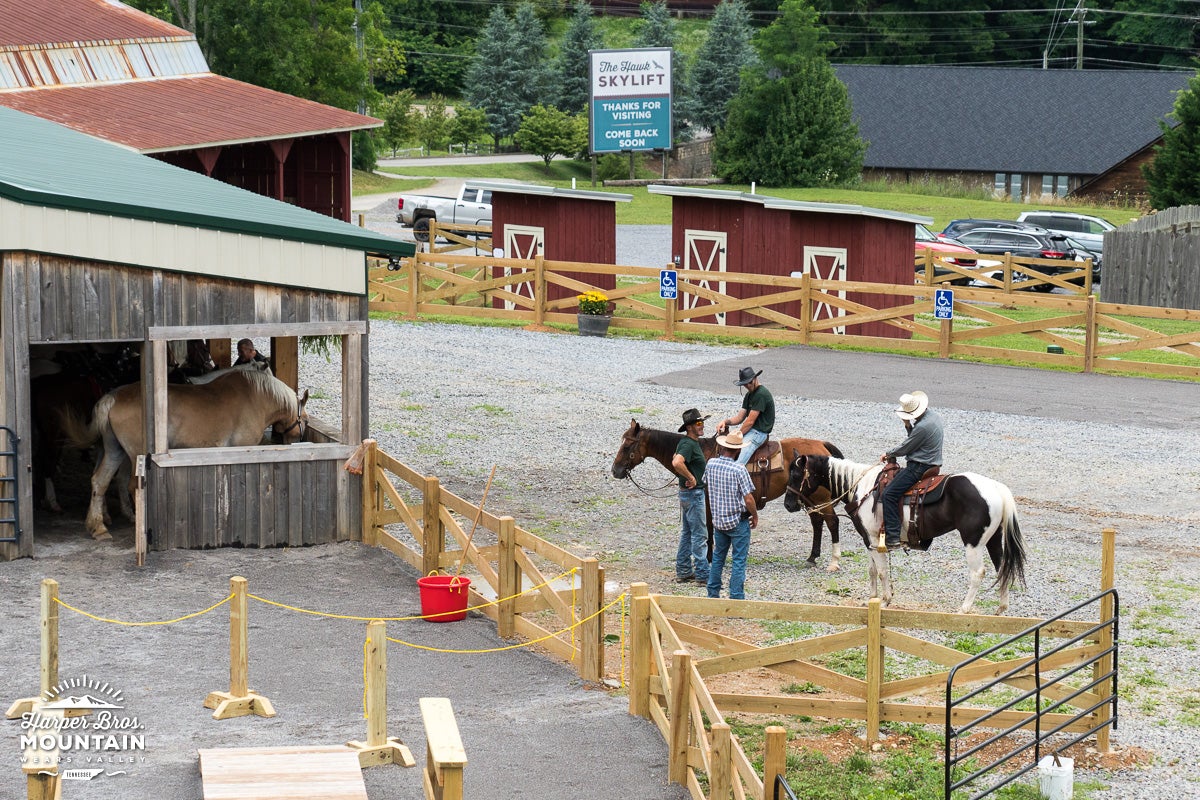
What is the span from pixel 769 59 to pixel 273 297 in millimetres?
51514

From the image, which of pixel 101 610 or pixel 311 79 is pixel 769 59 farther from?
pixel 101 610

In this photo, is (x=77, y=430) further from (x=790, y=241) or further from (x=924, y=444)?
(x=790, y=241)

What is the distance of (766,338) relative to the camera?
2964 centimetres

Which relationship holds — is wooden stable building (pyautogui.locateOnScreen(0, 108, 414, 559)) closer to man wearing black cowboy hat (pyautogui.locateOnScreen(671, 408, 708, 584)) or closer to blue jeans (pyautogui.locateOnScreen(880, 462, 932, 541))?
man wearing black cowboy hat (pyautogui.locateOnScreen(671, 408, 708, 584))

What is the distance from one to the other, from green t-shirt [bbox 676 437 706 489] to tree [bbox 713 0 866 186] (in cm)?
4881

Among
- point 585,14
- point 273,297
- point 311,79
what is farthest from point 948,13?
point 273,297

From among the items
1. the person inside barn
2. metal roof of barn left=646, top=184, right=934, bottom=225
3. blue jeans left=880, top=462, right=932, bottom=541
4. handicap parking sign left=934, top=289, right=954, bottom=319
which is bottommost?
blue jeans left=880, top=462, right=932, bottom=541

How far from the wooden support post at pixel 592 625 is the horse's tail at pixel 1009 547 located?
4158 mm

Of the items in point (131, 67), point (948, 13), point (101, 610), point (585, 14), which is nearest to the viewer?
point (101, 610)

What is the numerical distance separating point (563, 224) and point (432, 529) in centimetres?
1996

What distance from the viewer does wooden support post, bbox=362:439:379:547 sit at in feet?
51.5

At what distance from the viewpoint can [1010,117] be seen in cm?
6619

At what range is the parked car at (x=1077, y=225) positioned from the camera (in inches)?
1713

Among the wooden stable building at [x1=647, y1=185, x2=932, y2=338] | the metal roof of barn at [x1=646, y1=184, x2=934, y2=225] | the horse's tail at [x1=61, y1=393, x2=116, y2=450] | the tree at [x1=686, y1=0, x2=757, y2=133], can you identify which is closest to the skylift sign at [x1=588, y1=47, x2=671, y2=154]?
the wooden stable building at [x1=647, y1=185, x2=932, y2=338]
